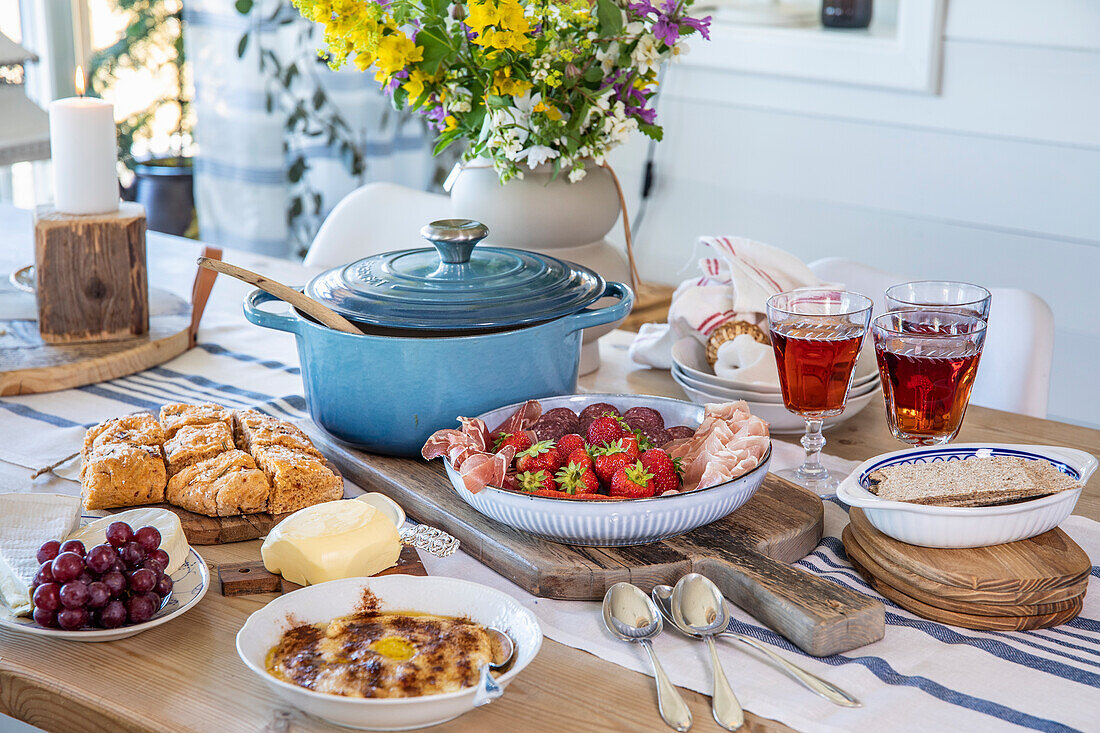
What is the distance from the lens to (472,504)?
94 centimetres

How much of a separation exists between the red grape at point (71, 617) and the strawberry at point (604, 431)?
0.45m

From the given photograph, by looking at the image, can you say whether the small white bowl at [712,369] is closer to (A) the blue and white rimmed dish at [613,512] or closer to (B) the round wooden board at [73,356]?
(A) the blue and white rimmed dish at [613,512]

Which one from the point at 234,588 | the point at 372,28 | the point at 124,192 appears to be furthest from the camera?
the point at 124,192

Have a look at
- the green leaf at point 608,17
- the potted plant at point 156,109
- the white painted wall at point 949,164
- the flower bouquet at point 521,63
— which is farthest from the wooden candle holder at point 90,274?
the potted plant at point 156,109

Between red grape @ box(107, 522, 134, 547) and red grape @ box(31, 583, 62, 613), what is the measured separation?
0.16ft

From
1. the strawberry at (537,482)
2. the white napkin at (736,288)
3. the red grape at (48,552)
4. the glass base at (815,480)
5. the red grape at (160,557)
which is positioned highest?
the white napkin at (736,288)

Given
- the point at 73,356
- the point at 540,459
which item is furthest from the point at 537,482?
the point at 73,356

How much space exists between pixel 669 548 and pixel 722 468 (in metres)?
0.09

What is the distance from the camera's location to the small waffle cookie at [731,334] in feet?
4.35

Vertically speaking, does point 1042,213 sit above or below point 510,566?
above

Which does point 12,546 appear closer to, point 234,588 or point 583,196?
point 234,588

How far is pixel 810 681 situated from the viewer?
76cm

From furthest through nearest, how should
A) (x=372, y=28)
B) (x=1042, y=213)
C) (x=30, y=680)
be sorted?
(x=1042, y=213) → (x=372, y=28) → (x=30, y=680)

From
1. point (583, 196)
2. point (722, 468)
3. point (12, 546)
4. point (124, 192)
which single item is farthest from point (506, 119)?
point (124, 192)
